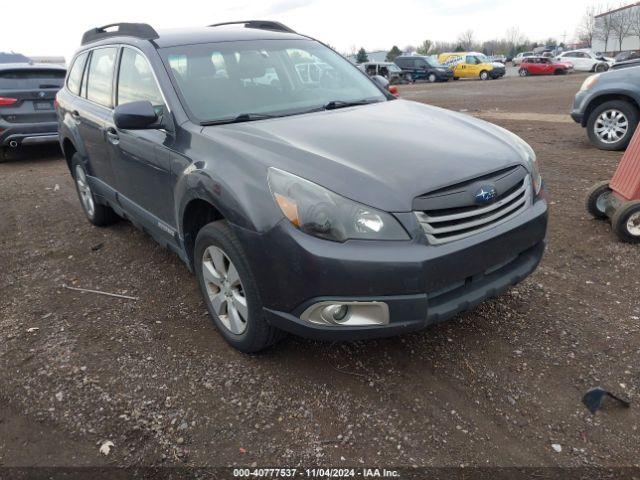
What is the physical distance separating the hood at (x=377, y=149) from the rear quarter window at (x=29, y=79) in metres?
7.23

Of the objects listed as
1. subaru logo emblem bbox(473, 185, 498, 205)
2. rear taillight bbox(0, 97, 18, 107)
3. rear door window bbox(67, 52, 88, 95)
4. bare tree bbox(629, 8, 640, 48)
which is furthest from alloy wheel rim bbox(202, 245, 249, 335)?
bare tree bbox(629, 8, 640, 48)

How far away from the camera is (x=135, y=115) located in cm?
298

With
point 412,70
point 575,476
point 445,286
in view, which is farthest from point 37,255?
point 412,70

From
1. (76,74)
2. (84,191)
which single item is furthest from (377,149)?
(84,191)

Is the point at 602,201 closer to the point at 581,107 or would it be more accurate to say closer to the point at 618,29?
the point at 581,107

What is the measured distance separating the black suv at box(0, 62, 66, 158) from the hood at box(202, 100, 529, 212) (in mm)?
6891

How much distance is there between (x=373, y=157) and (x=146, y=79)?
1.80 meters

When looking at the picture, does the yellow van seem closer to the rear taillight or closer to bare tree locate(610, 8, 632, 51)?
the rear taillight

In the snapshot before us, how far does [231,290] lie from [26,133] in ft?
23.9

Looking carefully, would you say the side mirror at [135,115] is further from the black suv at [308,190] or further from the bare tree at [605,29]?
the bare tree at [605,29]

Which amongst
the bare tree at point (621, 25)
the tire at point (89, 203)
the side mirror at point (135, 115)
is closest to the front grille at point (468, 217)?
the side mirror at point (135, 115)

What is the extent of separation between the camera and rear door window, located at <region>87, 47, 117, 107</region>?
4.08 metres

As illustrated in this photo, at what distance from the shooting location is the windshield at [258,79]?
10.5 ft

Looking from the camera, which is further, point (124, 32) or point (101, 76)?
point (101, 76)
